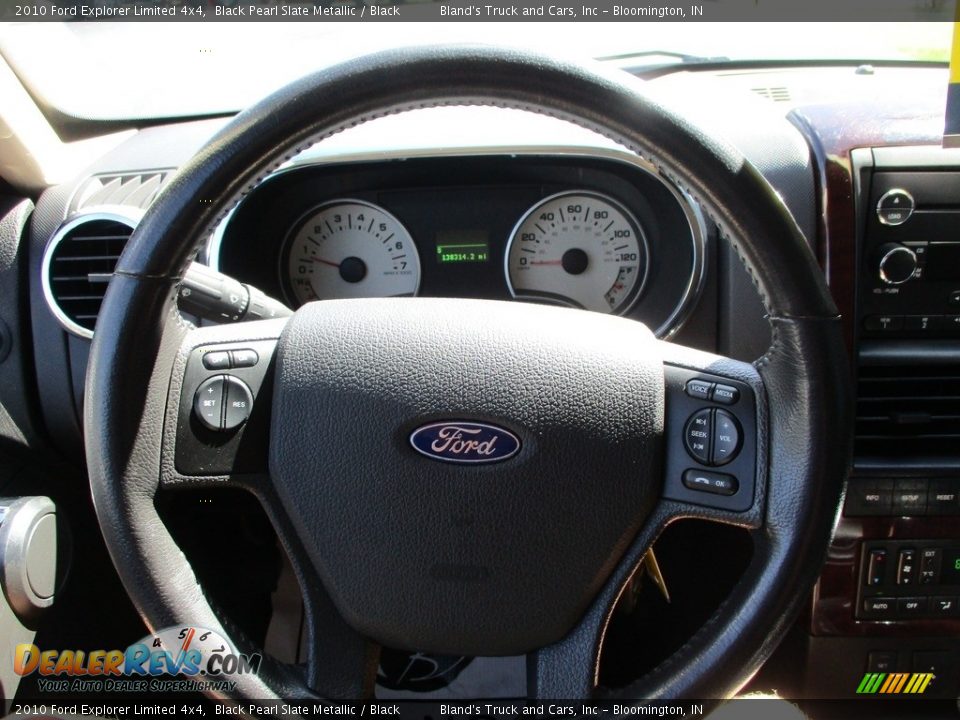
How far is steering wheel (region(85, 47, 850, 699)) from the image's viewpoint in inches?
37.2

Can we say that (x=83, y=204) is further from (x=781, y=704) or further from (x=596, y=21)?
(x=781, y=704)

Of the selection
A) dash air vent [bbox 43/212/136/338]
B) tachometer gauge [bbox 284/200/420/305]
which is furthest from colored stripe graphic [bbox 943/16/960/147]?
dash air vent [bbox 43/212/136/338]

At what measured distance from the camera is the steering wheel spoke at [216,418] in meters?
1.08

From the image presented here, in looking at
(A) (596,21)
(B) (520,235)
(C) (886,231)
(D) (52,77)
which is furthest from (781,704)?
(D) (52,77)

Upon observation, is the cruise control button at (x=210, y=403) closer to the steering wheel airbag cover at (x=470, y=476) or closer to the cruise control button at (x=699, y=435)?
the steering wheel airbag cover at (x=470, y=476)

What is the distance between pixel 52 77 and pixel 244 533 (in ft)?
3.48

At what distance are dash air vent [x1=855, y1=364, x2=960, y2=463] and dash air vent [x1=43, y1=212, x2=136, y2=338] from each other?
1.39 m

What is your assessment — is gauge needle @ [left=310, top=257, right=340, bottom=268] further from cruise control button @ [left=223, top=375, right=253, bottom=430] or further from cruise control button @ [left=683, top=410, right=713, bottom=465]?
cruise control button @ [left=683, top=410, right=713, bottom=465]

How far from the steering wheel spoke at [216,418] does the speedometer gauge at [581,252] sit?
91cm

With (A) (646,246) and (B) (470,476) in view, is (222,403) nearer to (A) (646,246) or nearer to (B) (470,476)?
(B) (470,476)

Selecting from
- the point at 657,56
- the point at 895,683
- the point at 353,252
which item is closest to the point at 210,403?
the point at 353,252

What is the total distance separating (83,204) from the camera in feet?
5.79

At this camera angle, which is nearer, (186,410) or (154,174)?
(186,410)

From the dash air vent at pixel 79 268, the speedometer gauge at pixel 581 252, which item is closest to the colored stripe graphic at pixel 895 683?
the speedometer gauge at pixel 581 252
